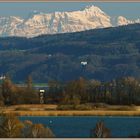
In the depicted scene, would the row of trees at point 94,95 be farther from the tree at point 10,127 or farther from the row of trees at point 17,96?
the tree at point 10,127

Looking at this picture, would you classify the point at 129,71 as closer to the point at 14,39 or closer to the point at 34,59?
the point at 34,59

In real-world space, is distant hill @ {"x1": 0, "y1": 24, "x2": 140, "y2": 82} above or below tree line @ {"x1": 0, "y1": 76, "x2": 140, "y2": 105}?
above

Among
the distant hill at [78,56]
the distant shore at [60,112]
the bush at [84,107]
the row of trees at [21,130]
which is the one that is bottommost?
the distant shore at [60,112]

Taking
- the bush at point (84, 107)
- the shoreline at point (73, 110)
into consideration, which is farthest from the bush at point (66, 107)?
the bush at point (84, 107)

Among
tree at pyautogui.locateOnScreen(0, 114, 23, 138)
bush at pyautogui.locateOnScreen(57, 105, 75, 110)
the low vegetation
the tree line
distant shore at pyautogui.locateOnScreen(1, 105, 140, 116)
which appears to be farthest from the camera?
bush at pyautogui.locateOnScreen(57, 105, 75, 110)

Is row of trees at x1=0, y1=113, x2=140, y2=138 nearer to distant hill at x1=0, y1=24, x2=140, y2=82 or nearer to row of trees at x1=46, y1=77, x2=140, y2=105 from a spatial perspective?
row of trees at x1=46, y1=77, x2=140, y2=105

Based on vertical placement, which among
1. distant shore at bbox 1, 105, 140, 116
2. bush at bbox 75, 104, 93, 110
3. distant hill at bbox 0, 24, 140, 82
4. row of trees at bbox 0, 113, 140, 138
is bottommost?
distant shore at bbox 1, 105, 140, 116

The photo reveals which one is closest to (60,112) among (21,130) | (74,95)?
(74,95)

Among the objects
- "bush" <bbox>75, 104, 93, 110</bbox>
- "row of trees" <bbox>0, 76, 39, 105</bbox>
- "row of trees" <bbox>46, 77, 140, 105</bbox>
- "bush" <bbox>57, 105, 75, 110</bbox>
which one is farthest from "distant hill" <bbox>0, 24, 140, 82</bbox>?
"row of trees" <bbox>0, 76, 39, 105</bbox>
